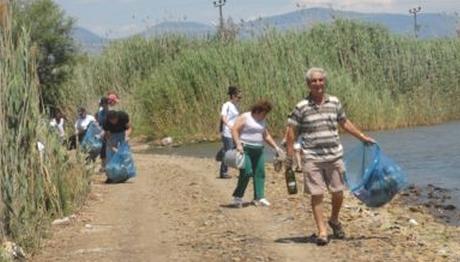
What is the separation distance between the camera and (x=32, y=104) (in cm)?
1160

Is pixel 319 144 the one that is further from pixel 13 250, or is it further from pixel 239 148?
pixel 13 250

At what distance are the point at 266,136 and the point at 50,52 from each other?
32.0 meters

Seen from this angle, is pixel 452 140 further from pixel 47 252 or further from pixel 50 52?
pixel 50 52

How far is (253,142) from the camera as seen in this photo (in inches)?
532

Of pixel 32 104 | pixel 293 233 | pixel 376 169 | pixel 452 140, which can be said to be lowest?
pixel 452 140

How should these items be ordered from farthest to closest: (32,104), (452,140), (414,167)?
(452,140), (414,167), (32,104)

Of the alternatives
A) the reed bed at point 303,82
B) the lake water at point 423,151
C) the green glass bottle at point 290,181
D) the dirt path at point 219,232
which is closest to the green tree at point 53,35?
the reed bed at point 303,82

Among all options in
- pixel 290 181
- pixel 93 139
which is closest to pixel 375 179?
pixel 290 181

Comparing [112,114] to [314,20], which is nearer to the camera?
[112,114]

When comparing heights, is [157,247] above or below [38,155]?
below

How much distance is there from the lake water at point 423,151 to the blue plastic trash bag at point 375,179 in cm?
573

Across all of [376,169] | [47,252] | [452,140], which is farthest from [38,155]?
[452,140]

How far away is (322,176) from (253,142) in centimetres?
325

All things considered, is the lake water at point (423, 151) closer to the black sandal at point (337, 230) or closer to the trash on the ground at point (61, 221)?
the black sandal at point (337, 230)
